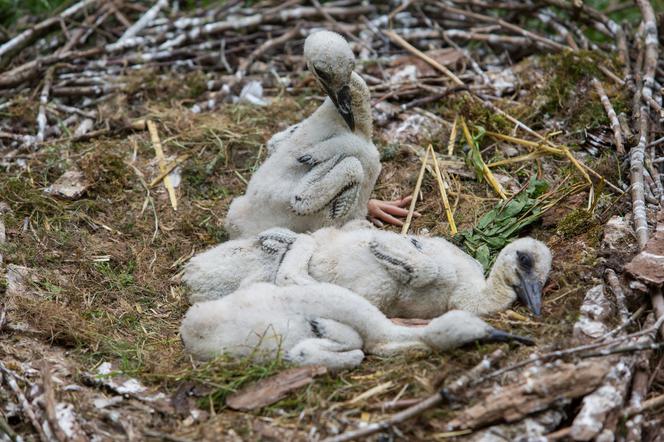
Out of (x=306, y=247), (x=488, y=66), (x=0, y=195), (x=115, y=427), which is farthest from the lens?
(x=488, y=66)

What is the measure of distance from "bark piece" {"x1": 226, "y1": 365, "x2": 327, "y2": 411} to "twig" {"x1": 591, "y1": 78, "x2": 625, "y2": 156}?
9.41 feet

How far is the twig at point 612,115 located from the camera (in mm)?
6289

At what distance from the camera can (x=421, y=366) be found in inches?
182

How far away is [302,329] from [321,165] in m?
1.20

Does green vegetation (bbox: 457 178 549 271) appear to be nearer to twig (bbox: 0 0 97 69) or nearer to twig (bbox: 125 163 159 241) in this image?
twig (bbox: 125 163 159 241)

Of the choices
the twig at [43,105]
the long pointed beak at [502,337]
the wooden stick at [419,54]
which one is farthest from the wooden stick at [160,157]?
the long pointed beak at [502,337]

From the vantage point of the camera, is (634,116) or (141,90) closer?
(634,116)

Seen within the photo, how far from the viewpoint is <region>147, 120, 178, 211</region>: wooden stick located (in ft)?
21.6

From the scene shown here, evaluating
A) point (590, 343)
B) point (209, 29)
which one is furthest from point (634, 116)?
point (209, 29)

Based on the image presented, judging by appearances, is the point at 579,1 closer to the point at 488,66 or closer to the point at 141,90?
the point at 488,66

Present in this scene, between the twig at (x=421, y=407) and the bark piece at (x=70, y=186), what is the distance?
10.3ft

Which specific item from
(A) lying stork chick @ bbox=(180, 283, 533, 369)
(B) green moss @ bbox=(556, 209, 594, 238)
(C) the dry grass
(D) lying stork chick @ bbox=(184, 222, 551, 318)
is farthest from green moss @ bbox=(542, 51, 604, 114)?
(A) lying stork chick @ bbox=(180, 283, 533, 369)

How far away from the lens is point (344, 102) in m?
5.57

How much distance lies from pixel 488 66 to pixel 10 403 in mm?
4907
